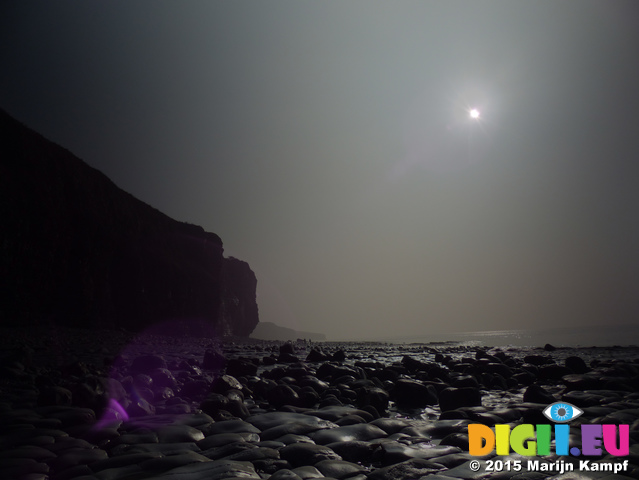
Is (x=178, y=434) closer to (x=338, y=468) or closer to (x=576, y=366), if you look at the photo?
(x=338, y=468)

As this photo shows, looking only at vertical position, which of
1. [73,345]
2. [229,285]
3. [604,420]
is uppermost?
[229,285]

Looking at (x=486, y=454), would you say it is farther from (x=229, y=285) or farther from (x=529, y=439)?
(x=229, y=285)

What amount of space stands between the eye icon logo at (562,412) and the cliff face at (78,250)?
60.9 feet

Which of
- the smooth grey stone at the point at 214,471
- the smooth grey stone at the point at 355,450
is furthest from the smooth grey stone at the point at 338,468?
the smooth grey stone at the point at 214,471

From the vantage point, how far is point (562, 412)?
14.2 feet

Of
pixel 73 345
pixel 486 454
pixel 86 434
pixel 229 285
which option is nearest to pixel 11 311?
pixel 73 345

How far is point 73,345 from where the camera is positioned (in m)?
11.7

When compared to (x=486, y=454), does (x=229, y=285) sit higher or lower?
higher

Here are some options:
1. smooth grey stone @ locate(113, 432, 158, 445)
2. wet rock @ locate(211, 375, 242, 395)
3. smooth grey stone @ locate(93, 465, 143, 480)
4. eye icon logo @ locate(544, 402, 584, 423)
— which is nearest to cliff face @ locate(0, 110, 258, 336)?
wet rock @ locate(211, 375, 242, 395)

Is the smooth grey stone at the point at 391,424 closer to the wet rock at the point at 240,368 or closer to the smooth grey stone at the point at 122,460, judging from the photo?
the smooth grey stone at the point at 122,460

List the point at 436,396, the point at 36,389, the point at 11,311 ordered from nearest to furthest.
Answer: the point at 36,389, the point at 436,396, the point at 11,311

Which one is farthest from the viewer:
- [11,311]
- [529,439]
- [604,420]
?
[11,311]

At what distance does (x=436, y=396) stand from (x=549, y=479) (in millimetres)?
3866

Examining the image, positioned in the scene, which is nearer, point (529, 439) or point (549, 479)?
point (549, 479)
